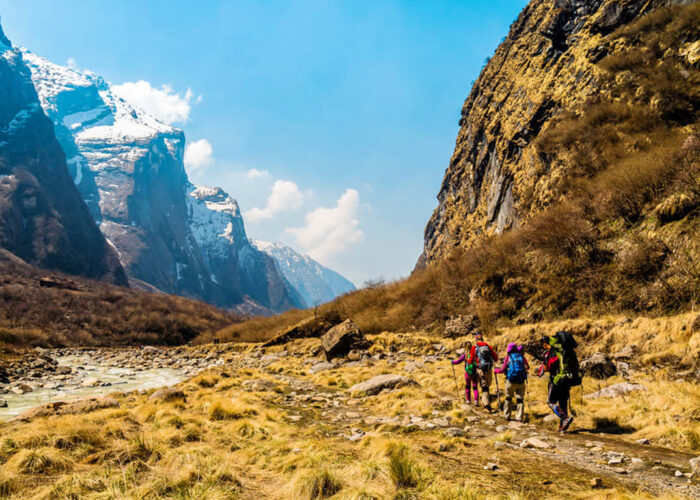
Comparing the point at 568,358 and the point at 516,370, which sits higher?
the point at 568,358

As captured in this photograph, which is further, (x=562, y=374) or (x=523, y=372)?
(x=523, y=372)

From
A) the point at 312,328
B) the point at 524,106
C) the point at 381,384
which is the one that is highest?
the point at 524,106

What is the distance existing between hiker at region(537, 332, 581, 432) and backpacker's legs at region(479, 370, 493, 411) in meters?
2.33

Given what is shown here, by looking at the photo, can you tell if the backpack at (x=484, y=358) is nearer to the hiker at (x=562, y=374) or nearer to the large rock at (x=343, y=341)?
the hiker at (x=562, y=374)

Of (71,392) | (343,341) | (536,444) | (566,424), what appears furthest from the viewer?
(343,341)

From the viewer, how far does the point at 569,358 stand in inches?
304

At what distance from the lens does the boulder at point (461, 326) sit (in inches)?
787

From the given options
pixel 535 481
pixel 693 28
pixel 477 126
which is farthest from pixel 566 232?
pixel 477 126

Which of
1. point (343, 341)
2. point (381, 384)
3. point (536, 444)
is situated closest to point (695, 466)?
point (536, 444)

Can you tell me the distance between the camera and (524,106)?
118 feet

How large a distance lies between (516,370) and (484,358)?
5.69ft

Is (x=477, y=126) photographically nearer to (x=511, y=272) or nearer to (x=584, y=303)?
(x=511, y=272)

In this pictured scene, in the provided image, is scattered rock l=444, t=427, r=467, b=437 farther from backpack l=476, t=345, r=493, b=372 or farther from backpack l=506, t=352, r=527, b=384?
backpack l=476, t=345, r=493, b=372

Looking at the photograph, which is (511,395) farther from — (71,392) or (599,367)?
(71,392)
